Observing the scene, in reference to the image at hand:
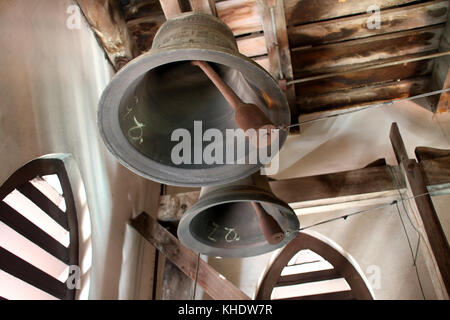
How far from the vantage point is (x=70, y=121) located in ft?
7.07

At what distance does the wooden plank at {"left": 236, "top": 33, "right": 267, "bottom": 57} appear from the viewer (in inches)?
111

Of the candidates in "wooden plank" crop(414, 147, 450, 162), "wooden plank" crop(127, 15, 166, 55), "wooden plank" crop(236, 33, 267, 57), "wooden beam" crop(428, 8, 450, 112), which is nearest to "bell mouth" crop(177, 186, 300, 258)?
"wooden plank" crop(414, 147, 450, 162)

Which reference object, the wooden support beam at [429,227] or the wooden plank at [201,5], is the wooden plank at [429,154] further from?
the wooden plank at [201,5]

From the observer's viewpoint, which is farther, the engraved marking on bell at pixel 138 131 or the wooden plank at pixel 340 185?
the wooden plank at pixel 340 185

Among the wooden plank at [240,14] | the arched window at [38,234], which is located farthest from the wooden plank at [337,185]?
the arched window at [38,234]

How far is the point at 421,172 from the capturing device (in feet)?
7.65

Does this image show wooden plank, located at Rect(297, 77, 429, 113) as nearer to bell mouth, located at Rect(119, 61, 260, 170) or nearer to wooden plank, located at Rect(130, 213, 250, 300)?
wooden plank, located at Rect(130, 213, 250, 300)

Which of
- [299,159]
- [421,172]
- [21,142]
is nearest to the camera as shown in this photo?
[21,142]

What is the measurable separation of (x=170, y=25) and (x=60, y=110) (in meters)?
0.91

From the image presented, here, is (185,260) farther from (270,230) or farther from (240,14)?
(240,14)

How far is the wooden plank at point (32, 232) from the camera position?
1.80 meters

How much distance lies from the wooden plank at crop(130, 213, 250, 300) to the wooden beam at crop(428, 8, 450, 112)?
222 cm
